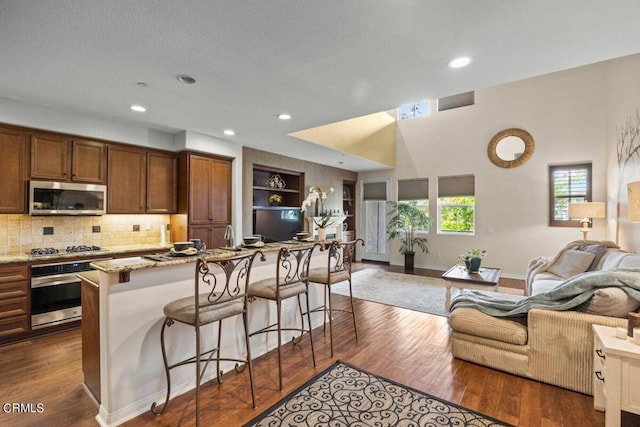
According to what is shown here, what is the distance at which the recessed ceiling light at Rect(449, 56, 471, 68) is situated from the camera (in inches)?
90.3

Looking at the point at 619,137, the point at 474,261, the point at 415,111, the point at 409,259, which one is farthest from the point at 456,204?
the point at 474,261

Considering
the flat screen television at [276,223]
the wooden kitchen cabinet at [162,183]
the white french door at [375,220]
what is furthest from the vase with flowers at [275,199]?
the white french door at [375,220]

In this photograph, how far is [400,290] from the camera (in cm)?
523

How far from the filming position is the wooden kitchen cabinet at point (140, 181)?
4039mm

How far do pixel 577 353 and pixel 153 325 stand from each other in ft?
10.6

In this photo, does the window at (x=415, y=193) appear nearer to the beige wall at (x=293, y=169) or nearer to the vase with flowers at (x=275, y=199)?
the beige wall at (x=293, y=169)

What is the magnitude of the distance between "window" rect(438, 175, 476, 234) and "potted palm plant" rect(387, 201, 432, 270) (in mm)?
444

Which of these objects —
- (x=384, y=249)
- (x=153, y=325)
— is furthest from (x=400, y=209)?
(x=153, y=325)

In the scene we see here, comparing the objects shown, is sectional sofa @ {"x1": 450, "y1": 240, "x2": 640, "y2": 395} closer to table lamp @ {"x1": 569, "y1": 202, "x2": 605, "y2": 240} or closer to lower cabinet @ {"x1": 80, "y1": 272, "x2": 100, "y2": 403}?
table lamp @ {"x1": 569, "y1": 202, "x2": 605, "y2": 240}

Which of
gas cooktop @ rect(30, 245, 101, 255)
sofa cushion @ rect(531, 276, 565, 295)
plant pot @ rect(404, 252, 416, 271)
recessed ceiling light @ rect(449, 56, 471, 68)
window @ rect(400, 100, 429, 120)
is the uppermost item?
window @ rect(400, 100, 429, 120)

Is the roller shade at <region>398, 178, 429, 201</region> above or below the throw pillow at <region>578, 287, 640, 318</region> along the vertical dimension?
above

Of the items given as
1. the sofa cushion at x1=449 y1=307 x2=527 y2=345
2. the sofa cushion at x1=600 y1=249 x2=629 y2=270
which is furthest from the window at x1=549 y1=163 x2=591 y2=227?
the sofa cushion at x1=449 y1=307 x2=527 y2=345

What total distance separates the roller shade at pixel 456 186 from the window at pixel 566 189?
4.90 feet

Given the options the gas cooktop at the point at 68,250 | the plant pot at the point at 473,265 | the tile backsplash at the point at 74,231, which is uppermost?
the tile backsplash at the point at 74,231
